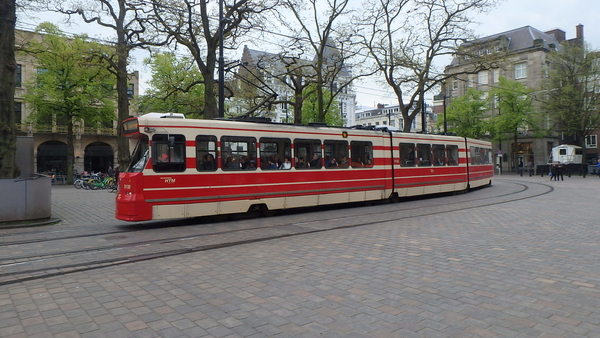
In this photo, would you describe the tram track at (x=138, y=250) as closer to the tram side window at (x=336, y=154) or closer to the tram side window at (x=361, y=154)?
the tram side window at (x=336, y=154)

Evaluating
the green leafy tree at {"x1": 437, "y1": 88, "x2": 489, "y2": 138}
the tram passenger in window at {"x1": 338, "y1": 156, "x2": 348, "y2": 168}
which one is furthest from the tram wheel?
the green leafy tree at {"x1": 437, "y1": 88, "x2": 489, "y2": 138}

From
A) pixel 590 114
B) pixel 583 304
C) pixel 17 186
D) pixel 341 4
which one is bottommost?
pixel 583 304

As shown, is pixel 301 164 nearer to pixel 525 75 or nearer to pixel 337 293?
pixel 337 293

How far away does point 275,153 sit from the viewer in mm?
12734

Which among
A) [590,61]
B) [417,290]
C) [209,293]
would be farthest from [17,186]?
[590,61]

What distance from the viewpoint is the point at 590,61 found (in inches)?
1626

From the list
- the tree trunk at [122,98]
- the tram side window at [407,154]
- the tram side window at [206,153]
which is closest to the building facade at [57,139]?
the tree trunk at [122,98]

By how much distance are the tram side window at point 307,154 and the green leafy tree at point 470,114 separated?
40326mm

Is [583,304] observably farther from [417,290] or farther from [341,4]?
[341,4]

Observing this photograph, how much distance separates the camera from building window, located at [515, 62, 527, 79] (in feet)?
176

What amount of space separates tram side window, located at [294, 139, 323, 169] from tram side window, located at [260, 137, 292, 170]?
0.30 meters

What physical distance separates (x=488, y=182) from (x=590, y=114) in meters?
26.9

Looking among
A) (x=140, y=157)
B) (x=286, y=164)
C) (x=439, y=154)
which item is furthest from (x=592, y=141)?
(x=140, y=157)

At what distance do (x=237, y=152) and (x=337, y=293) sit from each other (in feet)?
24.8
